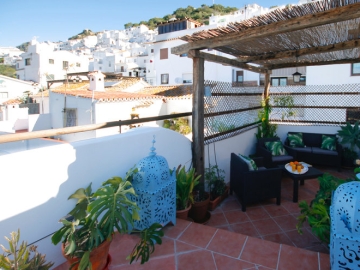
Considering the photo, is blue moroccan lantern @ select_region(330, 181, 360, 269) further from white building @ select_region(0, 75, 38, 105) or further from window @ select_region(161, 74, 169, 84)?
white building @ select_region(0, 75, 38, 105)

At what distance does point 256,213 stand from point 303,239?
2.59ft

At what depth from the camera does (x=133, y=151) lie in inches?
111

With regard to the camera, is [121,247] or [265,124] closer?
[121,247]

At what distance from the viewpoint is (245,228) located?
3.37m

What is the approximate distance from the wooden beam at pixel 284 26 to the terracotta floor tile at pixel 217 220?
2.39 meters

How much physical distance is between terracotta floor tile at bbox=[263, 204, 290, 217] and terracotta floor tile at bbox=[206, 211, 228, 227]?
0.71 m

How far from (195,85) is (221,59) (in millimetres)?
878

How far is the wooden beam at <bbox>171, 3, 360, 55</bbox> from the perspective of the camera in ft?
8.38

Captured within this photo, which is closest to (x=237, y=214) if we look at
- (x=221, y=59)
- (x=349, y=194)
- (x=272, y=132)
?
(x=349, y=194)

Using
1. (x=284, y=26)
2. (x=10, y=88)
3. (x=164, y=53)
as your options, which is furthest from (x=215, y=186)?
(x=10, y=88)

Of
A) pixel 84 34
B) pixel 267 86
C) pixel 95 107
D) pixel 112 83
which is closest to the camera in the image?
pixel 267 86

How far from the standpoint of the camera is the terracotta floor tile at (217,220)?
11.5 feet

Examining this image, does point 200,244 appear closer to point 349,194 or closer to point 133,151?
point 133,151

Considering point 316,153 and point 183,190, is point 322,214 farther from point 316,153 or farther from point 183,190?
point 316,153
